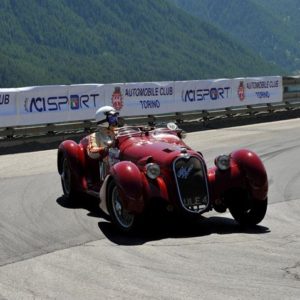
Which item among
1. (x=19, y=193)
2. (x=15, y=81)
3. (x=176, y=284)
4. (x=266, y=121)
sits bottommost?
(x=176, y=284)

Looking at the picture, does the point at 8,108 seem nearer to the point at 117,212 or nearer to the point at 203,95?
the point at 203,95

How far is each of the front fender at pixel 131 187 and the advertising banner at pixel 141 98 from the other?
13.6 meters

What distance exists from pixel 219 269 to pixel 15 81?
582ft

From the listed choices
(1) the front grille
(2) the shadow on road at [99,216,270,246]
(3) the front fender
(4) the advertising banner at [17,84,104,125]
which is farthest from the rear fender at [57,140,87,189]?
(4) the advertising banner at [17,84,104,125]

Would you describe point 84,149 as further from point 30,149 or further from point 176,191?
point 30,149

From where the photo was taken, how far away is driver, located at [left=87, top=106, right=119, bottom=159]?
10.0 meters

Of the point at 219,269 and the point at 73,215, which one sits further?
the point at 73,215

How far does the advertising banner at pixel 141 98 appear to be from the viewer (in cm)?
2195

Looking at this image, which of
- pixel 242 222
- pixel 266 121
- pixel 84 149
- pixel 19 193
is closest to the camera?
pixel 242 222

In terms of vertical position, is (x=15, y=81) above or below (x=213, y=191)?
above

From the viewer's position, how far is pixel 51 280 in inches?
256

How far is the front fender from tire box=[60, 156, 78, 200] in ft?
7.71

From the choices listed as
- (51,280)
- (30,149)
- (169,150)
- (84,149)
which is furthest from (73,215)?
(30,149)

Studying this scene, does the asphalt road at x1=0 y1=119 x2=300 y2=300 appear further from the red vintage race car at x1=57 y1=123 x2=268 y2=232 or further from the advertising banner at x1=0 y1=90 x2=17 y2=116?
the advertising banner at x1=0 y1=90 x2=17 y2=116
